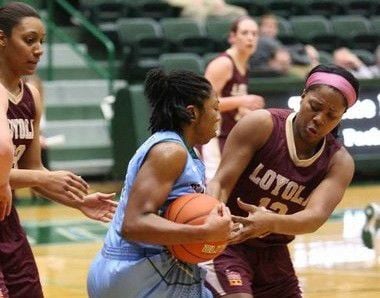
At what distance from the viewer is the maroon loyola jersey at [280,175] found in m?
4.87

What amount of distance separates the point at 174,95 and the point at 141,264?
634 millimetres

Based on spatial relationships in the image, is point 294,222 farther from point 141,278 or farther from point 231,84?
point 231,84

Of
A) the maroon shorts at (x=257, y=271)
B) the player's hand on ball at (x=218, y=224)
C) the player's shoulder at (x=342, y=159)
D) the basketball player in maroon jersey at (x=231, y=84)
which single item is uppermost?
the player's hand on ball at (x=218, y=224)

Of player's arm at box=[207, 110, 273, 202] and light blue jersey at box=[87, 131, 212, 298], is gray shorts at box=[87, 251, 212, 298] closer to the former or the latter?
light blue jersey at box=[87, 131, 212, 298]

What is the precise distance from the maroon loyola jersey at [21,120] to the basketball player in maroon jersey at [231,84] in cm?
393

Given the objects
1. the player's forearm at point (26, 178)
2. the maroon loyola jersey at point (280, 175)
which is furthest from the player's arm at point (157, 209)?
the maroon loyola jersey at point (280, 175)

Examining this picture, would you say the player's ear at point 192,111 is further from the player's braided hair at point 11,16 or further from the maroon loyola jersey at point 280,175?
the player's braided hair at point 11,16

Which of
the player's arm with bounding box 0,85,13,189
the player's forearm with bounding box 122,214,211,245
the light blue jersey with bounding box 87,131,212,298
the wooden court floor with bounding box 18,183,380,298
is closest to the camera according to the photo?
the player's arm with bounding box 0,85,13,189

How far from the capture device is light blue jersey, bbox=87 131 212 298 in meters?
4.22

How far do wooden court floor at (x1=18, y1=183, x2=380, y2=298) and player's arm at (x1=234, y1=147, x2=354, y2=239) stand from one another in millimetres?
2804

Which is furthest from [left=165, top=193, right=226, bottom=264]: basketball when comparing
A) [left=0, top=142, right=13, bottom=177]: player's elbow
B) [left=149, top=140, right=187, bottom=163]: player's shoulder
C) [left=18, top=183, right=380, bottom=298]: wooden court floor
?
[left=18, top=183, right=380, bottom=298]: wooden court floor

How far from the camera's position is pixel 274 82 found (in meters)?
12.6

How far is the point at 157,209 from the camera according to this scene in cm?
411

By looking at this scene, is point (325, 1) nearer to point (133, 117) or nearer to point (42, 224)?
point (133, 117)
